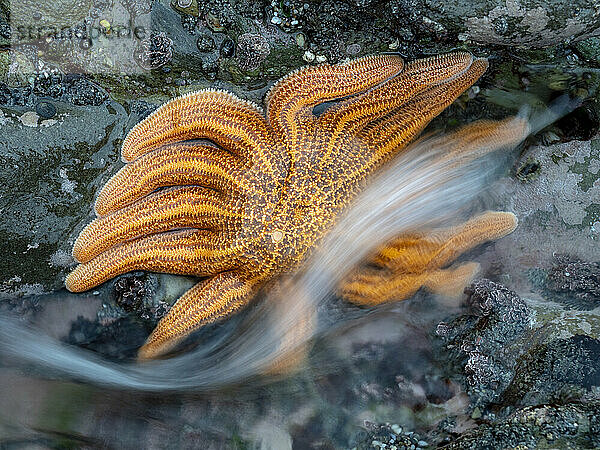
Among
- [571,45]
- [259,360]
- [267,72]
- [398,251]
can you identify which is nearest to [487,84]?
[571,45]

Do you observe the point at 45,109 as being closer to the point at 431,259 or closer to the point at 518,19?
the point at 431,259

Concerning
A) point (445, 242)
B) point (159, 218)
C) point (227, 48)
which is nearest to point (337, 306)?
point (445, 242)

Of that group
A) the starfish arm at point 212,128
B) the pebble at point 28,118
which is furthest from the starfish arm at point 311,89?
the pebble at point 28,118

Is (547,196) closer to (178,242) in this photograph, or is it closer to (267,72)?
(267,72)

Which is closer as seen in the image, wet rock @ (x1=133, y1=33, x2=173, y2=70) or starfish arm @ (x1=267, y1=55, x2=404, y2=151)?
starfish arm @ (x1=267, y1=55, x2=404, y2=151)

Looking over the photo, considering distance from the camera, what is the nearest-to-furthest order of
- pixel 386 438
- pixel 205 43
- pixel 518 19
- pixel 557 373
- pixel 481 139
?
pixel 518 19 < pixel 557 373 < pixel 205 43 < pixel 386 438 < pixel 481 139

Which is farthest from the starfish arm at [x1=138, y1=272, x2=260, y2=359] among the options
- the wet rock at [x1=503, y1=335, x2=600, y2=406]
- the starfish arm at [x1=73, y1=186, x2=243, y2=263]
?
the wet rock at [x1=503, y1=335, x2=600, y2=406]

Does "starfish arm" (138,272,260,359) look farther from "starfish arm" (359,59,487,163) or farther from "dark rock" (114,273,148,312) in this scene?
"starfish arm" (359,59,487,163)
